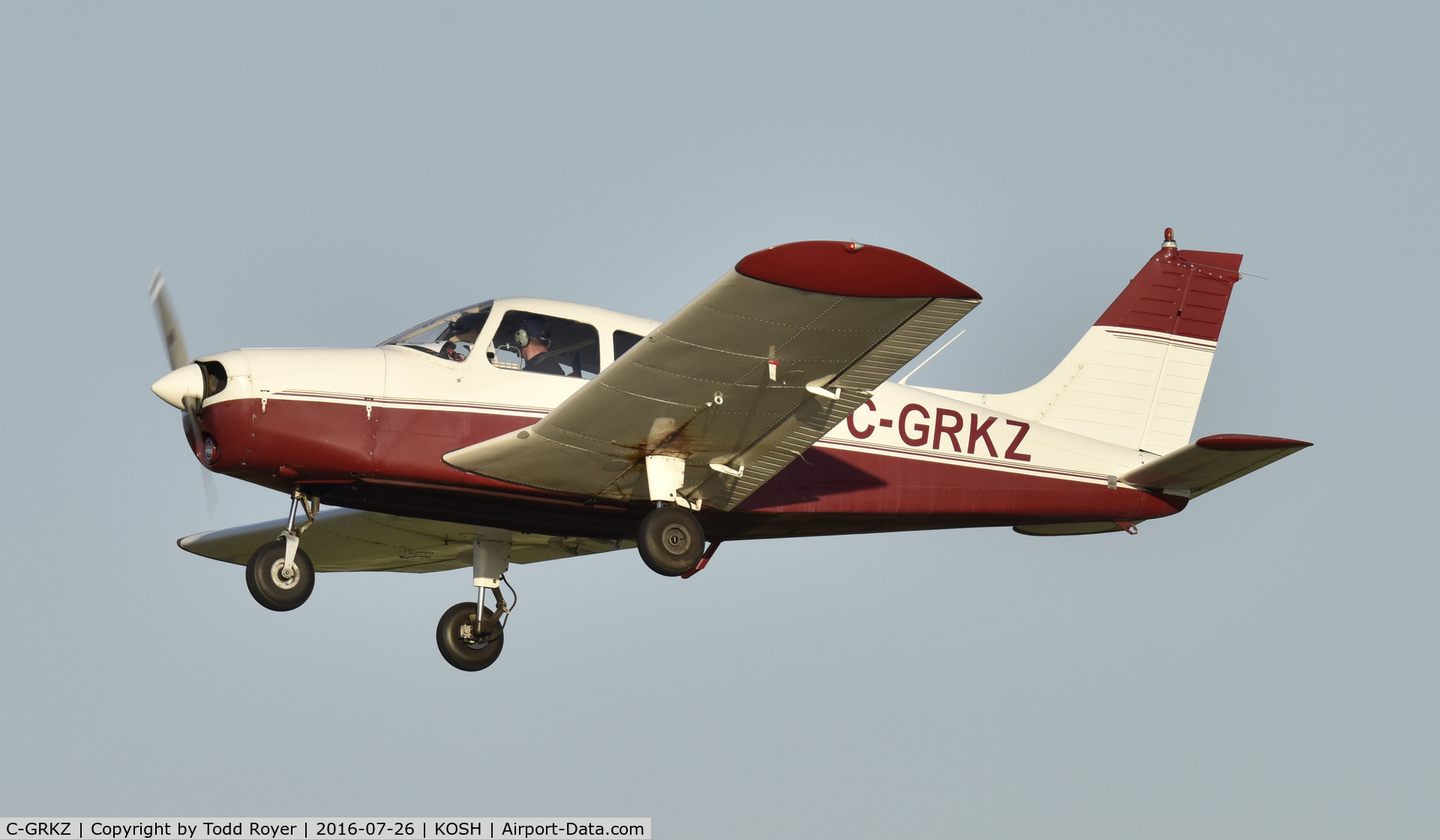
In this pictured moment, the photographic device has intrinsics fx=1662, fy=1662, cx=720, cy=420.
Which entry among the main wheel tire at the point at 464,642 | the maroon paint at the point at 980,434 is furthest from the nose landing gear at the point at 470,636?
the maroon paint at the point at 980,434

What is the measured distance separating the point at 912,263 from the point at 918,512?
4.18 m

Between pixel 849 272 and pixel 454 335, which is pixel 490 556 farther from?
pixel 849 272

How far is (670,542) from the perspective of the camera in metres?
12.9

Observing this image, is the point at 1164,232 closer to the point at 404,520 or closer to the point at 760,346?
the point at 760,346

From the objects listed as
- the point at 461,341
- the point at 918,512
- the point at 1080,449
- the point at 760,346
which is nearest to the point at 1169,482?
the point at 1080,449

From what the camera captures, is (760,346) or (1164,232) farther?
(1164,232)

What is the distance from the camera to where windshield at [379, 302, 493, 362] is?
12.9m

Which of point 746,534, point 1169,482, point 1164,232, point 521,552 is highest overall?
point 1164,232

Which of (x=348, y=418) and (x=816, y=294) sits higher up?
(x=816, y=294)

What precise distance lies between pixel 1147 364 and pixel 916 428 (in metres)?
2.95

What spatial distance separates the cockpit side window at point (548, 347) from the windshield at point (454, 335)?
0.58 ft

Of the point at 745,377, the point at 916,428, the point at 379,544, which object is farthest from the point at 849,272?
the point at 379,544

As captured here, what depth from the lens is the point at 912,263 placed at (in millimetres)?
10531

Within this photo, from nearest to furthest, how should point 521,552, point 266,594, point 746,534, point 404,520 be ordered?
1. point 266,594
2. point 746,534
3. point 404,520
4. point 521,552
